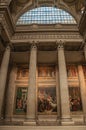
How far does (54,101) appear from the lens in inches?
564

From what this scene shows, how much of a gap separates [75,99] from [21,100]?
4.63 m

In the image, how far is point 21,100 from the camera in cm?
1455

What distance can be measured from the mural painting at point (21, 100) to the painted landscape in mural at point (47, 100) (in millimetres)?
1285

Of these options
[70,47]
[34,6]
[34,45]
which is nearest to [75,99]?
[70,47]

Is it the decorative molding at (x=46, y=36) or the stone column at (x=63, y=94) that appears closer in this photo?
the stone column at (x=63, y=94)

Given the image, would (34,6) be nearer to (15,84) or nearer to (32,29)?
(32,29)

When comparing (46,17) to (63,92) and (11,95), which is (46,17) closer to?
(11,95)

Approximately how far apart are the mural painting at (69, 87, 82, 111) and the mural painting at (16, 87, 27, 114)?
3.94 meters

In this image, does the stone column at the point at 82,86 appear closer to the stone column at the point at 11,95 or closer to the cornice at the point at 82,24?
the cornice at the point at 82,24

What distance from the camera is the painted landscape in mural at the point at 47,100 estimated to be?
1389 cm

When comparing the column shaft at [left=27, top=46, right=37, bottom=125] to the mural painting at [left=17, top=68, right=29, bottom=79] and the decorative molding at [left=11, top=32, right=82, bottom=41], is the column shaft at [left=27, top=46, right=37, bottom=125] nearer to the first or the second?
the decorative molding at [left=11, top=32, right=82, bottom=41]

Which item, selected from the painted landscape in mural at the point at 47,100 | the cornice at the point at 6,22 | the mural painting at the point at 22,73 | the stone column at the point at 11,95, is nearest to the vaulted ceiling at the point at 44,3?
the cornice at the point at 6,22

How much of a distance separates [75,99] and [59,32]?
5.98m

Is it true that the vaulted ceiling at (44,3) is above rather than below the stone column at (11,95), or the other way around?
above
